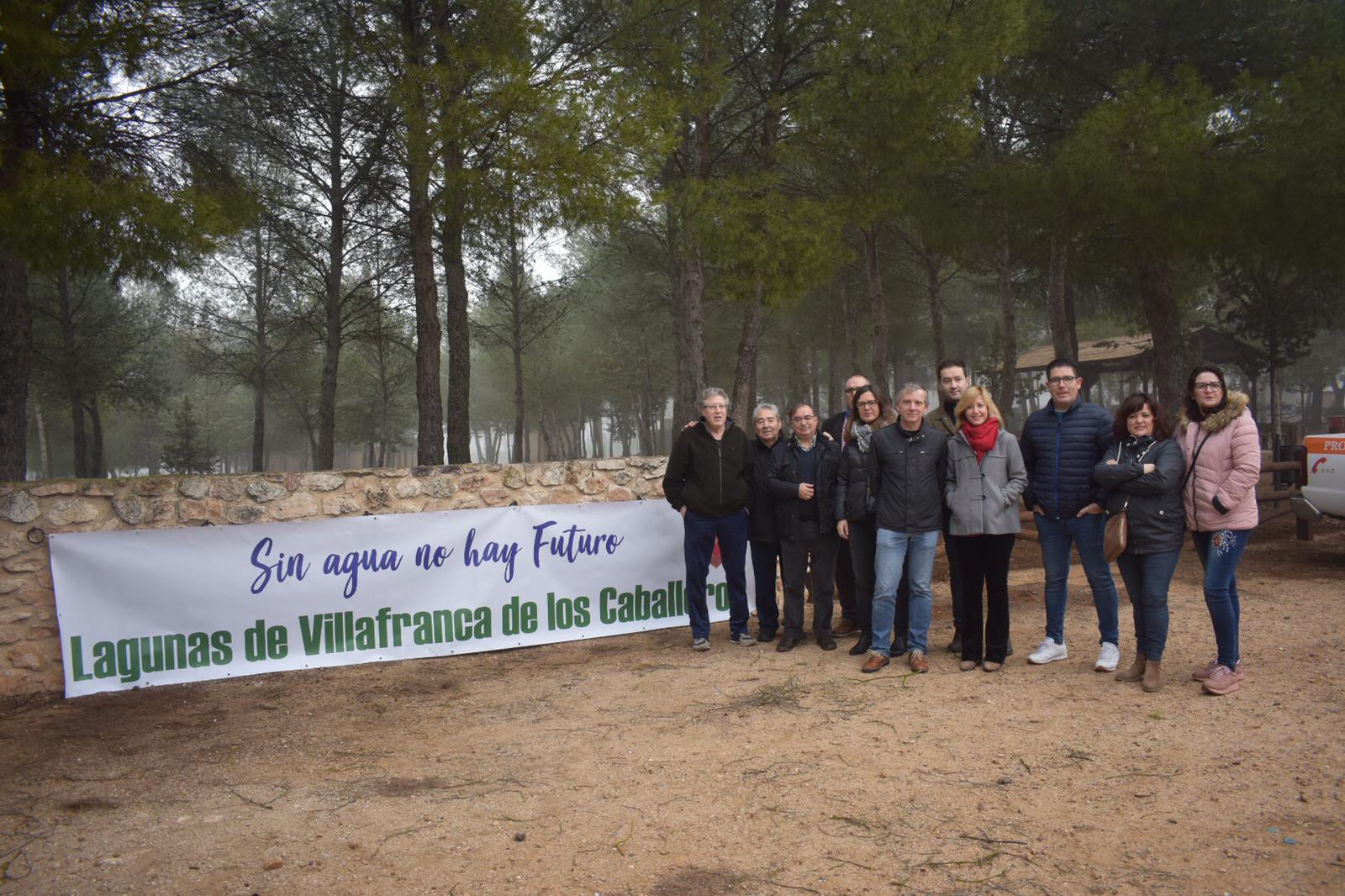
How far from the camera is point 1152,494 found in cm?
512

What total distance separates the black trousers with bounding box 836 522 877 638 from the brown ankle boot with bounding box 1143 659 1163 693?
1542 mm

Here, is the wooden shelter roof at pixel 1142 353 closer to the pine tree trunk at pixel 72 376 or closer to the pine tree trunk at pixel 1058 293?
the pine tree trunk at pixel 1058 293

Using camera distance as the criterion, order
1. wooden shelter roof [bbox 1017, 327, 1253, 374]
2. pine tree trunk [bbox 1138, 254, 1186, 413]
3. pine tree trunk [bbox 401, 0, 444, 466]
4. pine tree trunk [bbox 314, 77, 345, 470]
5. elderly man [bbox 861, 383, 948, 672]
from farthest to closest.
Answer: wooden shelter roof [bbox 1017, 327, 1253, 374] → pine tree trunk [bbox 314, 77, 345, 470] → pine tree trunk [bbox 1138, 254, 1186, 413] → pine tree trunk [bbox 401, 0, 444, 466] → elderly man [bbox 861, 383, 948, 672]

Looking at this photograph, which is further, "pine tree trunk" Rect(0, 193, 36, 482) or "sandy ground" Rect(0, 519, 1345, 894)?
"pine tree trunk" Rect(0, 193, 36, 482)

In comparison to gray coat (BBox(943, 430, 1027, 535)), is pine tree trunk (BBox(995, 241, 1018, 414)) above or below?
above

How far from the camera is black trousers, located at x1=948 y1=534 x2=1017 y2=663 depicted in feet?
18.6

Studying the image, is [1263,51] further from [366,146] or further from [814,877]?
[814,877]

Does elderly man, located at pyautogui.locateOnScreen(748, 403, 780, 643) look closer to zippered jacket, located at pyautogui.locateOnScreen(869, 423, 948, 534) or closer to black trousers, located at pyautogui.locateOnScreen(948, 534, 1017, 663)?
zippered jacket, located at pyautogui.locateOnScreen(869, 423, 948, 534)

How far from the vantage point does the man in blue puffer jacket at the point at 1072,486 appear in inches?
218

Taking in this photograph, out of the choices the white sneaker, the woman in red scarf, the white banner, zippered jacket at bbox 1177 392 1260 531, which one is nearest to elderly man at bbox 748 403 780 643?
the white banner

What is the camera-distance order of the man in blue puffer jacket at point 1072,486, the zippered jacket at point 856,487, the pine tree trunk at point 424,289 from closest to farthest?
the man in blue puffer jacket at point 1072,486, the zippered jacket at point 856,487, the pine tree trunk at point 424,289

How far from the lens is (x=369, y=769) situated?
14.5 feet

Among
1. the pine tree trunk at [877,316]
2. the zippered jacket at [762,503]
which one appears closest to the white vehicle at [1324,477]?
the zippered jacket at [762,503]

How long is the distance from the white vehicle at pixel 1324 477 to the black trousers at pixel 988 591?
494cm
